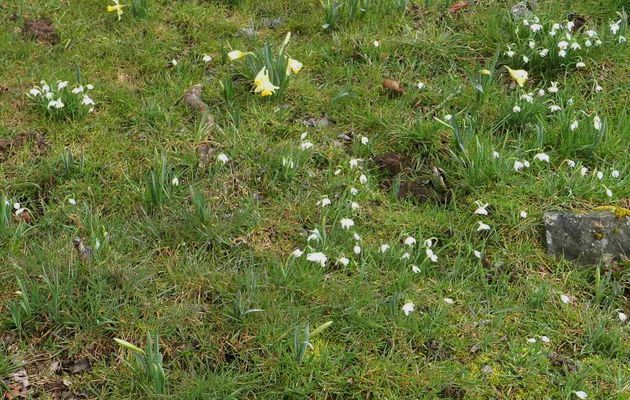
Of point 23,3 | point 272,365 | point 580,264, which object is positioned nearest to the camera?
point 272,365

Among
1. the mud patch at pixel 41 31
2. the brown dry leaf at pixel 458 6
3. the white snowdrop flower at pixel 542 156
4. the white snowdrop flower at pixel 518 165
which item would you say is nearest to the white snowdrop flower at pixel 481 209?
the white snowdrop flower at pixel 518 165

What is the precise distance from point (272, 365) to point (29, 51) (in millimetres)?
2766

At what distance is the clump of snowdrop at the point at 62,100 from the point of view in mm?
3977

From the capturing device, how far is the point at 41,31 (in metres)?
4.64

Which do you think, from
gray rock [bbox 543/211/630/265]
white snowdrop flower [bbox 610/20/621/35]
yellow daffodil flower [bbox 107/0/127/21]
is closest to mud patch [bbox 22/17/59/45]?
A: yellow daffodil flower [bbox 107/0/127/21]

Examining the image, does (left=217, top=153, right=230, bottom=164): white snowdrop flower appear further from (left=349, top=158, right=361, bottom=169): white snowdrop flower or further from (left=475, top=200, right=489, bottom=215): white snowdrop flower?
(left=475, top=200, right=489, bottom=215): white snowdrop flower

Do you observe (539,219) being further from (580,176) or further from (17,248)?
(17,248)

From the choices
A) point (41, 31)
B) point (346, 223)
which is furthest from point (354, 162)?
point (41, 31)

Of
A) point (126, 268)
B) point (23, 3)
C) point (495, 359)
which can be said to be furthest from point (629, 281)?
point (23, 3)

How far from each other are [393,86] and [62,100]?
186cm

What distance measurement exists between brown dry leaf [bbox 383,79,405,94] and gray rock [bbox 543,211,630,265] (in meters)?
1.29

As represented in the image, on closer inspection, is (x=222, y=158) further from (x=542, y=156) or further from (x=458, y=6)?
(x=458, y=6)

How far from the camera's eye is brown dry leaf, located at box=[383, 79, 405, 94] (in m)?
4.29

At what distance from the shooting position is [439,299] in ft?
10.3
